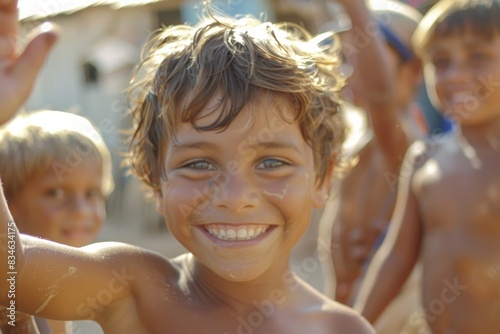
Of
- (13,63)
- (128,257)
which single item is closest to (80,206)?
(128,257)

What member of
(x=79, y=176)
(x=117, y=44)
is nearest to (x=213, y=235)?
(x=79, y=176)

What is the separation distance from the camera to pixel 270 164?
2002 millimetres

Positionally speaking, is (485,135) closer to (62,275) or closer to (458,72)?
(458,72)

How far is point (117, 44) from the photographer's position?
11.4m

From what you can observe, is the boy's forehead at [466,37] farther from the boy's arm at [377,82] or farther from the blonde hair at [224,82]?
the blonde hair at [224,82]

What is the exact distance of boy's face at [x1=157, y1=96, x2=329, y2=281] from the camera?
193cm

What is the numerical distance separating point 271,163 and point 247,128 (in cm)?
12

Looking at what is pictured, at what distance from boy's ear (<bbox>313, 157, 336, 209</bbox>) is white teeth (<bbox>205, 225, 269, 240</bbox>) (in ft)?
0.93

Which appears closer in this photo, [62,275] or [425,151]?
[62,275]

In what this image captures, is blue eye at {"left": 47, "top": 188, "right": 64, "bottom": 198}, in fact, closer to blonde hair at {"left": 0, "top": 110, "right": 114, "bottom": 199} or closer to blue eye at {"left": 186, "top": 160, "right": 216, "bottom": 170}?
blonde hair at {"left": 0, "top": 110, "right": 114, "bottom": 199}

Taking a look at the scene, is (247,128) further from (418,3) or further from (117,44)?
(117,44)

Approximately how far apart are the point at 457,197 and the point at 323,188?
0.89 m

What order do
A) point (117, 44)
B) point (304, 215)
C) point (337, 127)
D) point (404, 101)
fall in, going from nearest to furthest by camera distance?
point (304, 215) < point (337, 127) < point (404, 101) < point (117, 44)

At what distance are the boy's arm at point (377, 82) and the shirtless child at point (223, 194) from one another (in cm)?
119
